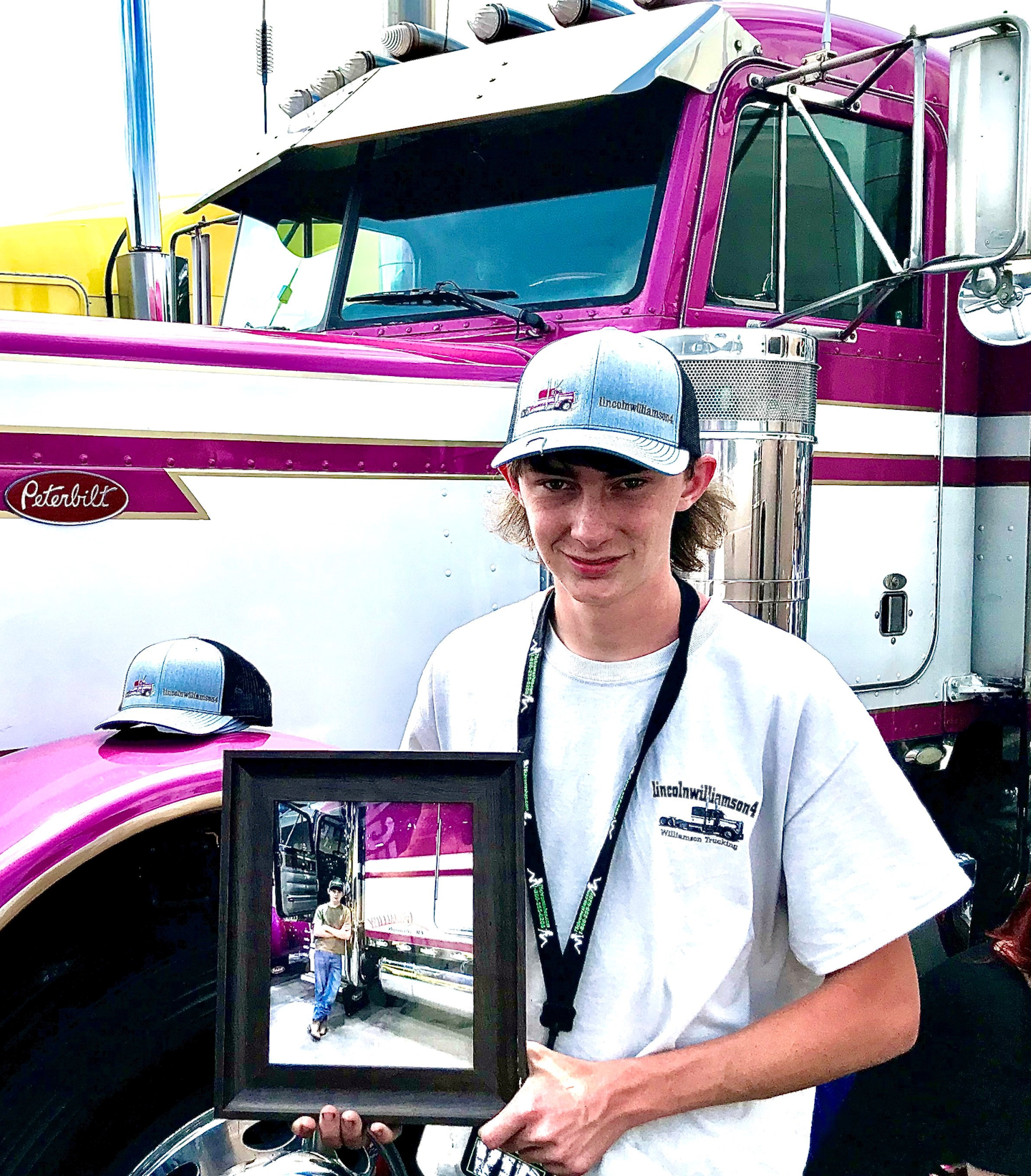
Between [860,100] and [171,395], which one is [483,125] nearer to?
[860,100]

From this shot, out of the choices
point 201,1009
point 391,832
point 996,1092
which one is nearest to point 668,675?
point 391,832

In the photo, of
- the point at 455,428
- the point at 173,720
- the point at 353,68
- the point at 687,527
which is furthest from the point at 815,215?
the point at 173,720

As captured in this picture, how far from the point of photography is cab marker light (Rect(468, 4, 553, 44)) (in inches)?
133

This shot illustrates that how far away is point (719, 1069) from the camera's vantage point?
141cm

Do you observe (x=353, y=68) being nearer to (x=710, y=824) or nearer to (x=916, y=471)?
(x=916, y=471)

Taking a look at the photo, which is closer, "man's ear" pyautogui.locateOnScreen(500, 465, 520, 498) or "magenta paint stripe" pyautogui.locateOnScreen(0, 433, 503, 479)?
"man's ear" pyautogui.locateOnScreen(500, 465, 520, 498)

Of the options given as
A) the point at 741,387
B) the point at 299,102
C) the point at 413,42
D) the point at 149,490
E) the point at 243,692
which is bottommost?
the point at 243,692

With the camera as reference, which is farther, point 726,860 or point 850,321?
point 850,321

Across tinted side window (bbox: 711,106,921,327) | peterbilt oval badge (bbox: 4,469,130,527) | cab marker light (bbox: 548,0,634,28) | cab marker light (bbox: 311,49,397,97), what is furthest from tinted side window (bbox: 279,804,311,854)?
cab marker light (bbox: 311,49,397,97)

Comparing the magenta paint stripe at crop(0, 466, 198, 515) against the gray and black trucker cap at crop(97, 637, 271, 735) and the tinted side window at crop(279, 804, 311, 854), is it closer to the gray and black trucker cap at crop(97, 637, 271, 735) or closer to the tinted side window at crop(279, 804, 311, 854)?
the gray and black trucker cap at crop(97, 637, 271, 735)

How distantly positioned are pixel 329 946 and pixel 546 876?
10.6 inches

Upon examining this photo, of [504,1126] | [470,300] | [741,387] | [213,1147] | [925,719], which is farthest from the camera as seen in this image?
[925,719]

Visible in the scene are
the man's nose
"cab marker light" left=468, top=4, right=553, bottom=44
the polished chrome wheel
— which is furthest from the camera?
"cab marker light" left=468, top=4, right=553, bottom=44

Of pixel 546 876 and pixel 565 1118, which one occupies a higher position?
pixel 546 876
